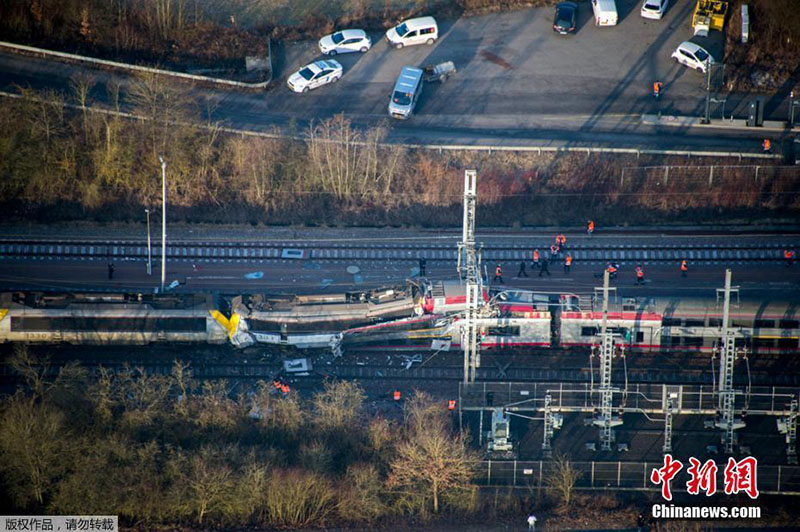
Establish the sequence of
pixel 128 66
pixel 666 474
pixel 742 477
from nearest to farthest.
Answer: pixel 742 477 < pixel 666 474 < pixel 128 66

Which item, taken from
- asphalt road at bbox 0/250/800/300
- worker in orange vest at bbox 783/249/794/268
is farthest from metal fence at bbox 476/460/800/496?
worker in orange vest at bbox 783/249/794/268

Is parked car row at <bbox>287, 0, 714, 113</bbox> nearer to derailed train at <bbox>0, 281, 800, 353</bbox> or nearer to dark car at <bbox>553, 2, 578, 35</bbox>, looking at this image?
dark car at <bbox>553, 2, 578, 35</bbox>

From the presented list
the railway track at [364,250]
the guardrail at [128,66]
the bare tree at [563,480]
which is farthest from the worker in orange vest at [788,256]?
the guardrail at [128,66]

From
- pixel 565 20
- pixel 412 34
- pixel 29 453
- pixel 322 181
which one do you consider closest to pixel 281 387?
pixel 29 453

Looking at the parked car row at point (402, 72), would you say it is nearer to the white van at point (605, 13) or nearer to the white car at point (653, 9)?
the white van at point (605, 13)

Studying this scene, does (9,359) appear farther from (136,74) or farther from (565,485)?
(565,485)

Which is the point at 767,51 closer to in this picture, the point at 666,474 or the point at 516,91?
the point at 516,91
